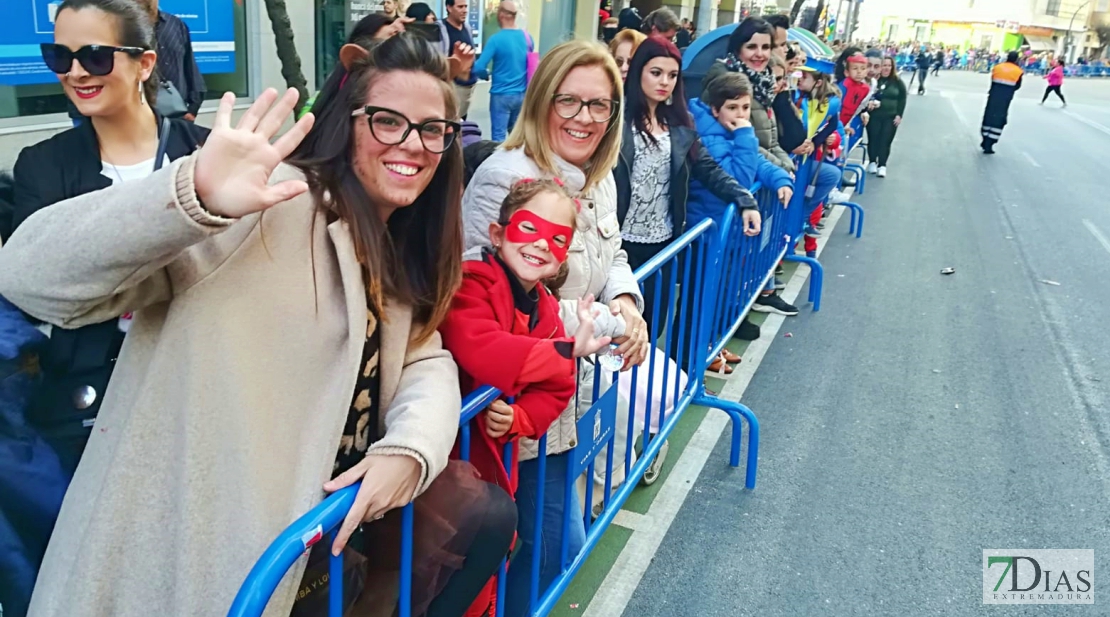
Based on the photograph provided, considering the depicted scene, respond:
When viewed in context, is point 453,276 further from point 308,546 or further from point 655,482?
point 655,482

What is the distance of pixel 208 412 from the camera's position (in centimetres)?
144

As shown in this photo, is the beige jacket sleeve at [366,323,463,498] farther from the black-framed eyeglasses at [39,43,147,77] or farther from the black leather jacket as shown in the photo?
the black-framed eyeglasses at [39,43,147,77]

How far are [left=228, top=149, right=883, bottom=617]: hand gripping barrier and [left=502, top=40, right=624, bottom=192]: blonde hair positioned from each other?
0.50 meters

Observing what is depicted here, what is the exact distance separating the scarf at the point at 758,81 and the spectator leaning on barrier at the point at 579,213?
2.72 meters

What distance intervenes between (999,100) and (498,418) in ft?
54.0

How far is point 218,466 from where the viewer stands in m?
1.46

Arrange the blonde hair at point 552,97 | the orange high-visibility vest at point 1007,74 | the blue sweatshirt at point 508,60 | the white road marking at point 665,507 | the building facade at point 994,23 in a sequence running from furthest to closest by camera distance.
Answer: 1. the building facade at point 994,23
2. the orange high-visibility vest at point 1007,74
3. the blue sweatshirt at point 508,60
4. the white road marking at point 665,507
5. the blonde hair at point 552,97

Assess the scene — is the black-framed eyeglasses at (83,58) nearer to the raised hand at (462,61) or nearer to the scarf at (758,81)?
the raised hand at (462,61)

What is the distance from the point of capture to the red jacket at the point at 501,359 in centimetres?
204

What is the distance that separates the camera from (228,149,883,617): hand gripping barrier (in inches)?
59.2

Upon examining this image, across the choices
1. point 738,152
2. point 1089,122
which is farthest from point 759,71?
point 1089,122

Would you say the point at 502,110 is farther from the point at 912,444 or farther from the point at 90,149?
the point at 90,149

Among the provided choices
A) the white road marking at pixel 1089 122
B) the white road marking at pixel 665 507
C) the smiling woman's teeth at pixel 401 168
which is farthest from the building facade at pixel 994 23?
the smiling woman's teeth at pixel 401 168

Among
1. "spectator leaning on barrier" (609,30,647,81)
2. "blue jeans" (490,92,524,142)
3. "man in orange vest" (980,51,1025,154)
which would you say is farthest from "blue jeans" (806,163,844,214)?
"man in orange vest" (980,51,1025,154)
